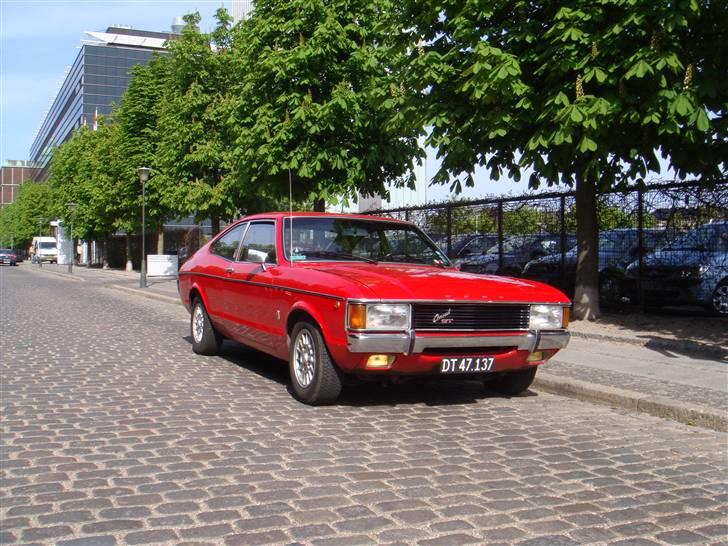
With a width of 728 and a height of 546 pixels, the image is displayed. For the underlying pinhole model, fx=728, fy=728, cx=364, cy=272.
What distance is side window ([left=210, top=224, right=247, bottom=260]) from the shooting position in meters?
8.19

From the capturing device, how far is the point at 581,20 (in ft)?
30.4

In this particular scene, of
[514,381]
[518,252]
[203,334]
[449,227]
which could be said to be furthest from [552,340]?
[449,227]

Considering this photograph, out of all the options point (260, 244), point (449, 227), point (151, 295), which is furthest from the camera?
point (151, 295)

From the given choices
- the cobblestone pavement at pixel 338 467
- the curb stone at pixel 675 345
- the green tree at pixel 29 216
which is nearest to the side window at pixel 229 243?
the cobblestone pavement at pixel 338 467

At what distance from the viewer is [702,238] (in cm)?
1149

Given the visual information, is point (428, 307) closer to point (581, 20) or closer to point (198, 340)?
point (198, 340)

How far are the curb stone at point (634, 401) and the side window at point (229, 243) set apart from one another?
11.7ft

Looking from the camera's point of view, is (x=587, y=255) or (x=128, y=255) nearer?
(x=587, y=255)

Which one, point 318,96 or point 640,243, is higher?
point 318,96

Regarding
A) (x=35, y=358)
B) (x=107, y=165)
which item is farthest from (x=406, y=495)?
(x=107, y=165)

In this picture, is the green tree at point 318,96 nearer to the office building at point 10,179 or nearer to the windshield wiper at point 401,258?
the windshield wiper at point 401,258

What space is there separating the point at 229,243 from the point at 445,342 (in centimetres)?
367

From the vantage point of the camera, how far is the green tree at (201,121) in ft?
81.9

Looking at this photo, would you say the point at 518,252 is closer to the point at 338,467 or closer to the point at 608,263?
the point at 608,263
